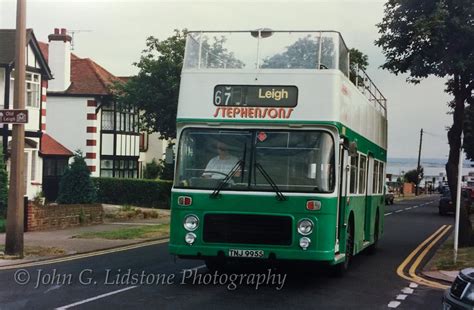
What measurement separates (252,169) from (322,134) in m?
1.18

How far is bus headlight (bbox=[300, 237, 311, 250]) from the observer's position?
10.3 metres

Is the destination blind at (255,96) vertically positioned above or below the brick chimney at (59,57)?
below

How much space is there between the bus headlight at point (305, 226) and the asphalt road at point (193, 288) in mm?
948

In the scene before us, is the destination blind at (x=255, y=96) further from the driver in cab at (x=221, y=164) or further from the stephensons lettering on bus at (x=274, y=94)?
the driver in cab at (x=221, y=164)

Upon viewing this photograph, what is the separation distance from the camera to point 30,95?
30.2 m

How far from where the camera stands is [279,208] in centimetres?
1034

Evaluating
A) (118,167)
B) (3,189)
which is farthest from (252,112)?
(118,167)

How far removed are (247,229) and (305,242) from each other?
88 cm

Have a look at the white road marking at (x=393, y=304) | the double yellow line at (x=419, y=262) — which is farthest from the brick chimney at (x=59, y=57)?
the white road marking at (x=393, y=304)

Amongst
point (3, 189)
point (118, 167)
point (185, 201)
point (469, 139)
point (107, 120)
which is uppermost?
point (107, 120)

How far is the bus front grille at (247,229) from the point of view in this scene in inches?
409

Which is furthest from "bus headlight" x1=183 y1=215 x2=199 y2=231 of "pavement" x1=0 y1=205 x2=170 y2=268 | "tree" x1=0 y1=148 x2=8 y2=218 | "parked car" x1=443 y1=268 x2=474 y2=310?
"tree" x1=0 y1=148 x2=8 y2=218

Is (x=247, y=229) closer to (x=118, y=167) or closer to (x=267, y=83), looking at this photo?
(x=267, y=83)

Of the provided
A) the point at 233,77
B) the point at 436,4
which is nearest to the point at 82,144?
→ the point at 436,4
